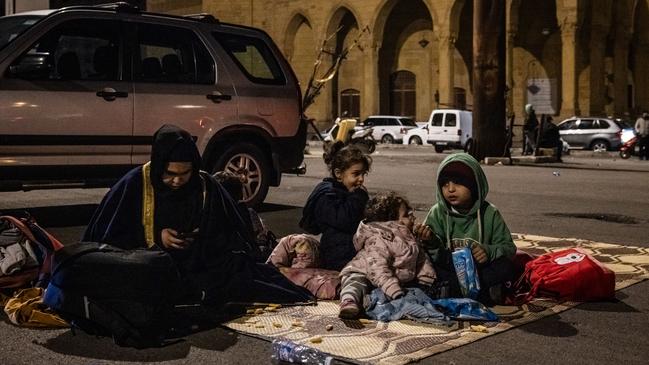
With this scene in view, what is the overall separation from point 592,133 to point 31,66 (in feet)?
88.2

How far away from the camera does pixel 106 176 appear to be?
29.0 feet

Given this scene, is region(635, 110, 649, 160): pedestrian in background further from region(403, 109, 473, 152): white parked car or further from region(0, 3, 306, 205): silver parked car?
region(0, 3, 306, 205): silver parked car

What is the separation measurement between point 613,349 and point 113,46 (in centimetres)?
625

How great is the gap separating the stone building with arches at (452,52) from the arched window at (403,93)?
5cm

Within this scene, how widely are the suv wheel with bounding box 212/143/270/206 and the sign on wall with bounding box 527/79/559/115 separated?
30.9 metres

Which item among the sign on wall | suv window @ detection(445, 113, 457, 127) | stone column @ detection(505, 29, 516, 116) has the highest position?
stone column @ detection(505, 29, 516, 116)

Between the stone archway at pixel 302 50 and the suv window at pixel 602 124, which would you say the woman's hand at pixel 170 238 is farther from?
the stone archway at pixel 302 50

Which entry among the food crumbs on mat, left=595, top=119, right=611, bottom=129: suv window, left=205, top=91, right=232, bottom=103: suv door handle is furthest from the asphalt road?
left=595, top=119, right=611, bottom=129: suv window

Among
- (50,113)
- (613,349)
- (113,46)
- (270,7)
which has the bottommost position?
(613,349)

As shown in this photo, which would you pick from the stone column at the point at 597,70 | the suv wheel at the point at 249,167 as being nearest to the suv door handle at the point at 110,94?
the suv wheel at the point at 249,167

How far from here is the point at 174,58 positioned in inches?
366

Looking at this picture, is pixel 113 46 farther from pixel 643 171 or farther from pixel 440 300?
pixel 643 171

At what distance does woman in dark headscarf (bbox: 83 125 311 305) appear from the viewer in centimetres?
489

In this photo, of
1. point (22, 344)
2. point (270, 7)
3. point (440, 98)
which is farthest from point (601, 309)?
point (270, 7)
